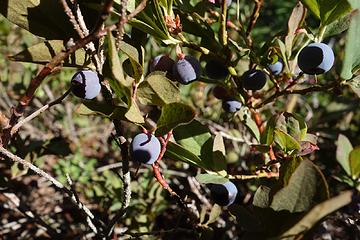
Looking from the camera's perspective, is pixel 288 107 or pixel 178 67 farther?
pixel 288 107

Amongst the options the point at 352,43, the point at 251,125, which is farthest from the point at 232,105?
the point at 352,43

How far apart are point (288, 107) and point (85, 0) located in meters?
1.07

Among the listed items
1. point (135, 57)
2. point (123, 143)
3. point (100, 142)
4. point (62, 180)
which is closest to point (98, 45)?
point (135, 57)

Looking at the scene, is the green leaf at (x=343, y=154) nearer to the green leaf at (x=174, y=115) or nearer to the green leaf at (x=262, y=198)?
the green leaf at (x=262, y=198)

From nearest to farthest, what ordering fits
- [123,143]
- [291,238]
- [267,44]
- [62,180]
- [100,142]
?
[291,238] < [123,143] < [267,44] < [62,180] < [100,142]

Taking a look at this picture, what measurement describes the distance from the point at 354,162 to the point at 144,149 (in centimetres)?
44

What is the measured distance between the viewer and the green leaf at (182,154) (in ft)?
2.97

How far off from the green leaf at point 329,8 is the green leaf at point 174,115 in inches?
12.7

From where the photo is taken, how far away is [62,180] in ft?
5.56

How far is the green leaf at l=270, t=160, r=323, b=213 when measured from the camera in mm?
656

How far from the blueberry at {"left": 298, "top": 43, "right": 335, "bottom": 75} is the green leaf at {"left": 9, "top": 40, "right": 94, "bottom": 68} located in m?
0.39

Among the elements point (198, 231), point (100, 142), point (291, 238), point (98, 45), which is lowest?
point (100, 142)

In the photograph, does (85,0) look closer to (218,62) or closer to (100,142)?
(218,62)

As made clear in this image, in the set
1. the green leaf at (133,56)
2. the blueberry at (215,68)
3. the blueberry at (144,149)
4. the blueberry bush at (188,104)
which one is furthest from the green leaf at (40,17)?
the blueberry at (215,68)
